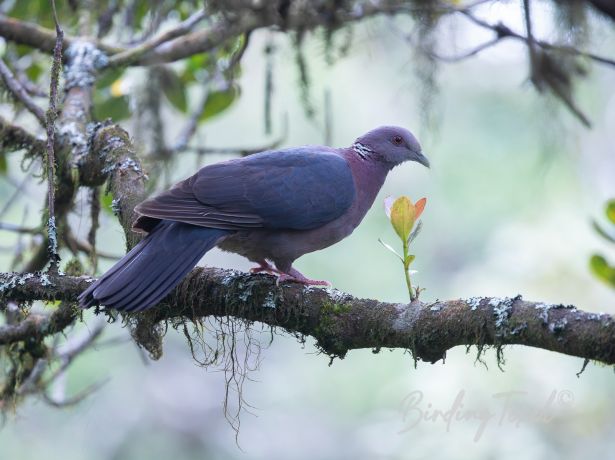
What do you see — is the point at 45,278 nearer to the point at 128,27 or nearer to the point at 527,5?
the point at 527,5

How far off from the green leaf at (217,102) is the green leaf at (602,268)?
243cm

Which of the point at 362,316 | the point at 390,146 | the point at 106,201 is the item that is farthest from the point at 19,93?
the point at 362,316

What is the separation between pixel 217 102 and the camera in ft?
16.2

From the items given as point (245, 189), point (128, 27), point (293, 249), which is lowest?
point (293, 249)

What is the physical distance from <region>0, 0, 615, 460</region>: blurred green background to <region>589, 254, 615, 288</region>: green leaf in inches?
166

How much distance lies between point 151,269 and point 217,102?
2156 mm

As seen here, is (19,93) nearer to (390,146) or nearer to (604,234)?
(390,146)

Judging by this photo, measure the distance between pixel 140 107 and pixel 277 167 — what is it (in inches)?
51.6

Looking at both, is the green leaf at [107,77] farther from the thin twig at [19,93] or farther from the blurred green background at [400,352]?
the blurred green background at [400,352]

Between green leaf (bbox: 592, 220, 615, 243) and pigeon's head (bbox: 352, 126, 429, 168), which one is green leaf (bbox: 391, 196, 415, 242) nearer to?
green leaf (bbox: 592, 220, 615, 243)

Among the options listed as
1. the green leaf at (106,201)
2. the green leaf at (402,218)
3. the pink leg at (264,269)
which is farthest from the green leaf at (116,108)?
the green leaf at (402,218)

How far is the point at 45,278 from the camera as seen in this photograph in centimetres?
295

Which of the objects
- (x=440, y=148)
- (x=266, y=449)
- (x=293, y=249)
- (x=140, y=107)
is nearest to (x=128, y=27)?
(x=140, y=107)

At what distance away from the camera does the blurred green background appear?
8.33 m
